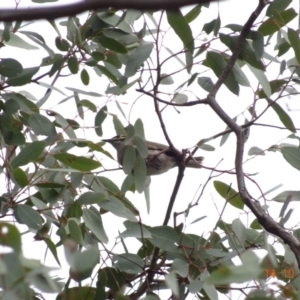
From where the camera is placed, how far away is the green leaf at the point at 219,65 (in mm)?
2496

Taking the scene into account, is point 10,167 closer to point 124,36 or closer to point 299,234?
point 124,36

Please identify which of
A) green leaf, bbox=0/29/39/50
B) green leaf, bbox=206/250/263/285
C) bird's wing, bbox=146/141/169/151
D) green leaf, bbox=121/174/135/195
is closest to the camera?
green leaf, bbox=206/250/263/285

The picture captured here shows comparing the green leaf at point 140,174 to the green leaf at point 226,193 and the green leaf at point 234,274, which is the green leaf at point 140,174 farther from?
the green leaf at point 234,274

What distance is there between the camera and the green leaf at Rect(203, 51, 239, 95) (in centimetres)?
250

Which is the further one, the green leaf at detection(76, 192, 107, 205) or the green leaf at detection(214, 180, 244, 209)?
the green leaf at detection(214, 180, 244, 209)

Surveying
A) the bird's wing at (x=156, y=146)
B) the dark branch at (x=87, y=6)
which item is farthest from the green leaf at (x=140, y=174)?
the dark branch at (x=87, y=6)

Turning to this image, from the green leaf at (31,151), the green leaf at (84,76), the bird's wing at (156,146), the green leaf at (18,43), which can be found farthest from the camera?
the bird's wing at (156,146)

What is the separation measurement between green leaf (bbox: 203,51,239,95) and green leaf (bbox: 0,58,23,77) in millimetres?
768

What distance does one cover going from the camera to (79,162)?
7.91 feet

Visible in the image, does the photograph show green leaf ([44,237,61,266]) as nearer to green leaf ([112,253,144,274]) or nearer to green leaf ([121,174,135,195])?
green leaf ([112,253,144,274])

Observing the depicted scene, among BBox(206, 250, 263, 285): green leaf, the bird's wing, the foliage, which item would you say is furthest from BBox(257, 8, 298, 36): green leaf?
the bird's wing

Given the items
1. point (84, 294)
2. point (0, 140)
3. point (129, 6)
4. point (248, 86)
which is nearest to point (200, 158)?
point (248, 86)

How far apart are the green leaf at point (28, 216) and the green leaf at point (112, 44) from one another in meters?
0.80

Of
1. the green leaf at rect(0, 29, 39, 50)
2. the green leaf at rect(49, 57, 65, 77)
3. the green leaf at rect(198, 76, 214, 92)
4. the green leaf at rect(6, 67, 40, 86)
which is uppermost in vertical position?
the green leaf at rect(0, 29, 39, 50)
